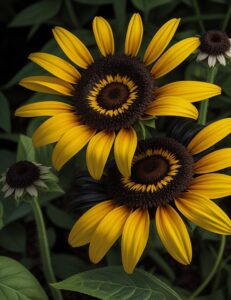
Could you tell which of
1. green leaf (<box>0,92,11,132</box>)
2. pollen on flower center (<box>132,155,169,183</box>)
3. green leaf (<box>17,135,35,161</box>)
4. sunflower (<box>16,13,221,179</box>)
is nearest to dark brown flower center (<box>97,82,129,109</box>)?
sunflower (<box>16,13,221,179</box>)

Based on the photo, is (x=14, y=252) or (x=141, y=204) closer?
(x=141, y=204)

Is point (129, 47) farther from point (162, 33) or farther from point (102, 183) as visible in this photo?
point (102, 183)

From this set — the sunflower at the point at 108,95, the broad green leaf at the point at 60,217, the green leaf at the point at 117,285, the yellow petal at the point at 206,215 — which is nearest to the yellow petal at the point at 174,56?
the sunflower at the point at 108,95

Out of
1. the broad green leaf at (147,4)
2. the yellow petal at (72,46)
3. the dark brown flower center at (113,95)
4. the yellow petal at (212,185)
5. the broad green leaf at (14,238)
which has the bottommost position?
the broad green leaf at (14,238)

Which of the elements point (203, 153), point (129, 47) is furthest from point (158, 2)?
point (203, 153)

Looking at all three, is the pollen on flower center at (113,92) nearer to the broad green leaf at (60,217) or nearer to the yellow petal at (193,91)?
the yellow petal at (193,91)

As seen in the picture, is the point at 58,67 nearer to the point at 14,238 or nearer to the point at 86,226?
the point at 86,226

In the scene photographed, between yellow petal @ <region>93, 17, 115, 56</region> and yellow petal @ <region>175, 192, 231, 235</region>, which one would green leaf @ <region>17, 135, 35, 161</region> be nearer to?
yellow petal @ <region>93, 17, 115, 56</region>
